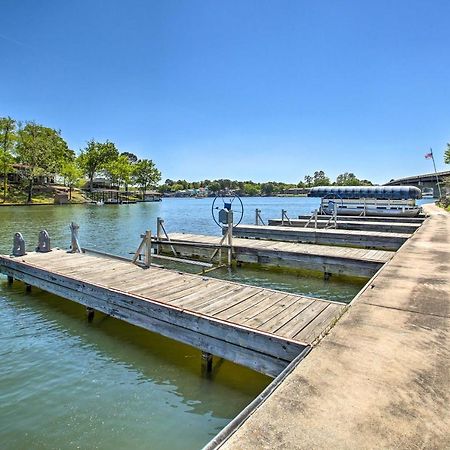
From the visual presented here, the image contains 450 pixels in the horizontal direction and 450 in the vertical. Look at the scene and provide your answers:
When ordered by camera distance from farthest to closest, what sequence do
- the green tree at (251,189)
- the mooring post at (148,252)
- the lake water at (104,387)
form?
the green tree at (251,189)
the mooring post at (148,252)
the lake water at (104,387)

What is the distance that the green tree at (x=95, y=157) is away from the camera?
78.9 meters

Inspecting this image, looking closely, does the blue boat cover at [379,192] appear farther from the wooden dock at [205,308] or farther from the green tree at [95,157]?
the green tree at [95,157]

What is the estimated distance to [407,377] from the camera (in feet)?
9.97

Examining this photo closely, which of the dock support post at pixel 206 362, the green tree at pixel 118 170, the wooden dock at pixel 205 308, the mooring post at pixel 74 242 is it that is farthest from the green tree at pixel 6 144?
the dock support post at pixel 206 362

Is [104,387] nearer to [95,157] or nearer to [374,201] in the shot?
[374,201]

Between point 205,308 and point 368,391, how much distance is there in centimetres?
322

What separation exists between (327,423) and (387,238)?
13820mm

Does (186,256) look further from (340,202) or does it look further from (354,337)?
(340,202)

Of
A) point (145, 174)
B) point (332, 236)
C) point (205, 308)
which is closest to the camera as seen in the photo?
point (205, 308)

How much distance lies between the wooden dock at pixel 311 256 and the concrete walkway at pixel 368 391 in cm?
557

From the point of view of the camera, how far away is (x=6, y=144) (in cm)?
5919

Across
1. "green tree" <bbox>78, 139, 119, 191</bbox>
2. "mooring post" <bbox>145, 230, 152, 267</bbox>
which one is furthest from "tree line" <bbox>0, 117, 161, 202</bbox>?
"mooring post" <bbox>145, 230, 152, 267</bbox>

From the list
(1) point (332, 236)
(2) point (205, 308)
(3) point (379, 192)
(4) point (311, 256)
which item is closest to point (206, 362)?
(2) point (205, 308)

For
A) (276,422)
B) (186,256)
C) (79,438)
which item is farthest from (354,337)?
(186,256)
